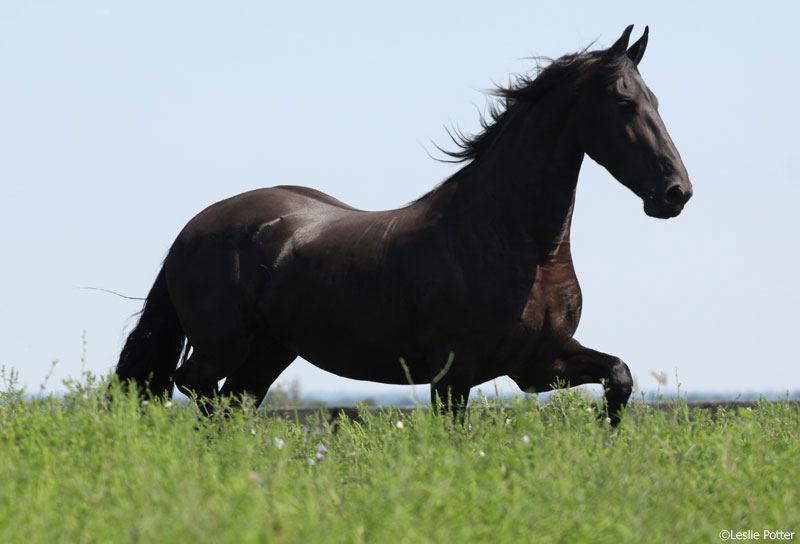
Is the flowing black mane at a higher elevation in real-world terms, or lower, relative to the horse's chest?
higher

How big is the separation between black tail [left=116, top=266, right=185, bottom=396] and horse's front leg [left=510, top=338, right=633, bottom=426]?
8.76 ft

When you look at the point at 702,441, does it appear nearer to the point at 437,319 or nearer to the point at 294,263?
the point at 437,319

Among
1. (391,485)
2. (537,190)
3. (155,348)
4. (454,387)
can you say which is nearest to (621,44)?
(537,190)

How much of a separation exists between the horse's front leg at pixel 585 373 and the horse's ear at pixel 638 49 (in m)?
1.72

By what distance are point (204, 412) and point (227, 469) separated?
2723 mm

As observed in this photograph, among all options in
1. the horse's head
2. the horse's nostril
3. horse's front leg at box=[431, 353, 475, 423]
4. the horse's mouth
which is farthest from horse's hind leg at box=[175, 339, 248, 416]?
the horse's nostril

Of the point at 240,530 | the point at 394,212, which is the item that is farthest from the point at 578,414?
the point at 240,530

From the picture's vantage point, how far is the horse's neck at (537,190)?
5.59 metres

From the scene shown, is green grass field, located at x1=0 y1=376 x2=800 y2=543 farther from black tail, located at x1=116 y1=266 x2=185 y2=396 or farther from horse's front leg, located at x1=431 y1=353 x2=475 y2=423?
black tail, located at x1=116 y1=266 x2=185 y2=396

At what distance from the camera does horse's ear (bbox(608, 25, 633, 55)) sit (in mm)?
5566

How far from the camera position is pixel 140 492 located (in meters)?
3.51

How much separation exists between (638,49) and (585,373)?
6.41 ft

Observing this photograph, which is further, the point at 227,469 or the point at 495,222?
the point at 495,222

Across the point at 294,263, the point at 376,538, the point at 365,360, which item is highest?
the point at 294,263
